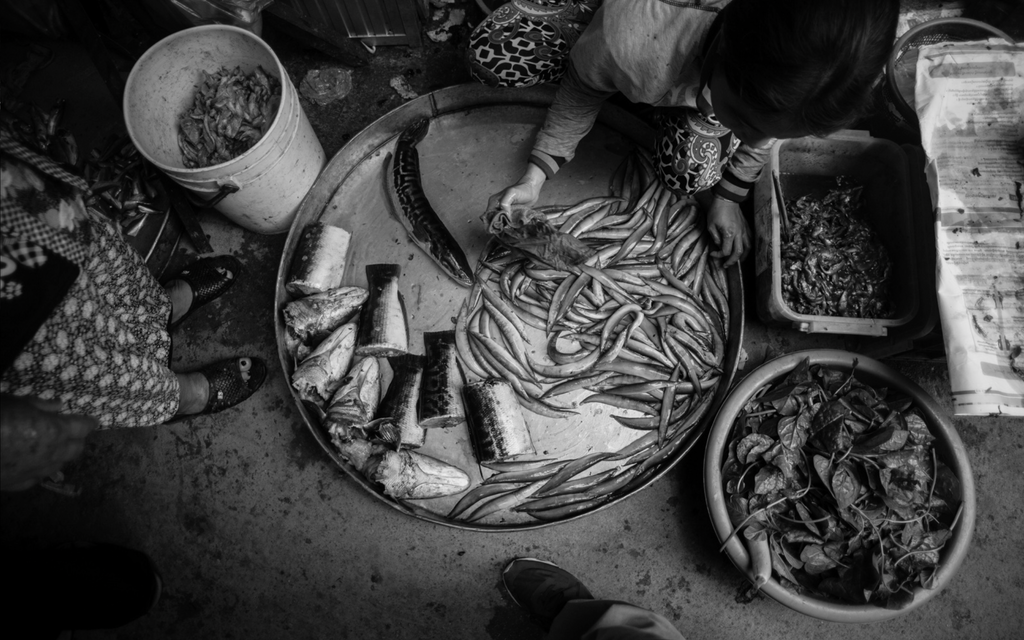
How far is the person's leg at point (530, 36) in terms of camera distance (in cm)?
251

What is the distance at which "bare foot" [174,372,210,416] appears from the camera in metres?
2.59

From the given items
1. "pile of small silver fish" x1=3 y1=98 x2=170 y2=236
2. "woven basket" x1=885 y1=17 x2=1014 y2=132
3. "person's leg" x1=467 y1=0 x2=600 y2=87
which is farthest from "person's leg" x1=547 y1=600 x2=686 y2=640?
"pile of small silver fish" x1=3 y1=98 x2=170 y2=236

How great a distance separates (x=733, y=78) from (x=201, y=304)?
8.73 ft

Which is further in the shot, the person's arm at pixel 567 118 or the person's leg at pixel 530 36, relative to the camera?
the person's leg at pixel 530 36

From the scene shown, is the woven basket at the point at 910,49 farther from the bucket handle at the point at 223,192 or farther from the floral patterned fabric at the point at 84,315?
the floral patterned fabric at the point at 84,315

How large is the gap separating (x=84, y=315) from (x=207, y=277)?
1103 millimetres

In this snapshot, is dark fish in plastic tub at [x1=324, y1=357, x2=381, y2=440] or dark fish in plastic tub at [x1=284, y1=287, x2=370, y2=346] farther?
dark fish in plastic tub at [x1=284, y1=287, x2=370, y2=346]

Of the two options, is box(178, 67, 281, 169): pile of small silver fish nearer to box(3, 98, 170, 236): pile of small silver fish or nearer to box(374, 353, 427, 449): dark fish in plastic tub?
box(3, 98, 170, 236): pile of small silver fish

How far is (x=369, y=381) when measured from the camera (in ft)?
8.54

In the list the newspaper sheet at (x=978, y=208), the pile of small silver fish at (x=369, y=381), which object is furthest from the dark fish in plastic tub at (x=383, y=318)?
the newspaper sheet at (x=978, y=208)

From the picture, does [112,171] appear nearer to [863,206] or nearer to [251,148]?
[251,148]

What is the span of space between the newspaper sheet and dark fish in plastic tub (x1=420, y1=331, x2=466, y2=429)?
2.07 meters

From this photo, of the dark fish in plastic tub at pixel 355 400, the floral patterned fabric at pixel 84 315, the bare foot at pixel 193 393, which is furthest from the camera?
the bare foot at pixel 193 393

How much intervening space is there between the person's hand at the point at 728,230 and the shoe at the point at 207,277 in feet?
8.04
